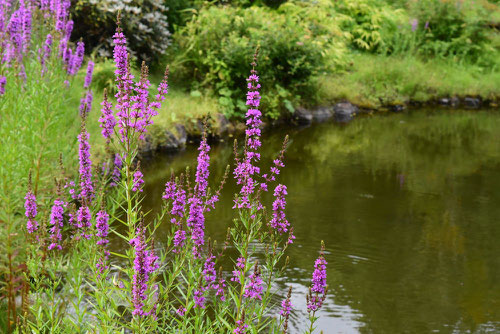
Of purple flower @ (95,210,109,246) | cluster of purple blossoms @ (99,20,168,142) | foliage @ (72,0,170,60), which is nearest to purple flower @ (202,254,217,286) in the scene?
purple flower @ (95,210,109,246)

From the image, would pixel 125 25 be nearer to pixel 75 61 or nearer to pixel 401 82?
pixel 75 61

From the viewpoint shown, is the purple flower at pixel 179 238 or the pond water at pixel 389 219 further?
the pond water at pixel 389 219

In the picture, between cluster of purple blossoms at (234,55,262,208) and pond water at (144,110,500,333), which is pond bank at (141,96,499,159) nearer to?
pond water at (144,110,500,333)


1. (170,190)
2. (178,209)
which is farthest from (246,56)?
(178,209)

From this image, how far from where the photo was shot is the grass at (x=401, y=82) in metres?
14.1

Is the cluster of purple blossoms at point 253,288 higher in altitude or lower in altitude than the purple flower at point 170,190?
lower

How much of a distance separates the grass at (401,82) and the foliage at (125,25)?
401cm

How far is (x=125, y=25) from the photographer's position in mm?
10625

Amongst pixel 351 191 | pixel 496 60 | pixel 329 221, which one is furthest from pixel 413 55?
pixel 329 221

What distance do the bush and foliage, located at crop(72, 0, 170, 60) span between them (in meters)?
0.75

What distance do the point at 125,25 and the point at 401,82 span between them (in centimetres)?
740

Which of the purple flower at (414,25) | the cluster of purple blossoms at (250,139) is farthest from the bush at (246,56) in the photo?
the cluster of purple blossoms at (250,139)

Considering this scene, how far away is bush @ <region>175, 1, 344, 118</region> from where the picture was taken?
449 inches

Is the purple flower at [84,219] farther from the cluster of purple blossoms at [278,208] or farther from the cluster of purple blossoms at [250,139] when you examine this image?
the cluster of purple blossoms at [278,208]
